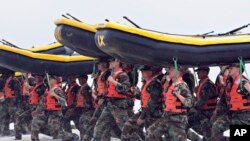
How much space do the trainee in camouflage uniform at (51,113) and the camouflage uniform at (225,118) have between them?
3.40 m

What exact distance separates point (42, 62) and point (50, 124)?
3.89 feet

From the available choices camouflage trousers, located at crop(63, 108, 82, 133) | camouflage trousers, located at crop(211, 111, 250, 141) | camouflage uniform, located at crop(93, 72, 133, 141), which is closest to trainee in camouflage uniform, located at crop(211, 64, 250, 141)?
camouflage trousers, located at crop(211, 111, 250, 141)

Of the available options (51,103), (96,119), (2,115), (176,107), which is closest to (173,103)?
(176,107)

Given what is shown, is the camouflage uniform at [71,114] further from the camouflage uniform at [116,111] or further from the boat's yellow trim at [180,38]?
the boat's yellow trim at [180,38]

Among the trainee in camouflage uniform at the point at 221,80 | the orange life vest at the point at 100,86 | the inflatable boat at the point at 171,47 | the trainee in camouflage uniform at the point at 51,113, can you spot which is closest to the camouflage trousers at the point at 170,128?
the inflatable boat at the point at 171,47

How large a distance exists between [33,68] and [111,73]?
1922 millimetres

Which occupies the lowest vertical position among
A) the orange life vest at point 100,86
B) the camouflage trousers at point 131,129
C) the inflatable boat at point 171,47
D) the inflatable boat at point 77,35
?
the camouflage trousers at point 131,129

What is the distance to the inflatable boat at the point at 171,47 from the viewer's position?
841cm

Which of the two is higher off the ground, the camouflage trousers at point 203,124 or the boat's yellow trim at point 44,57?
the boat's yellow trim at point 44,57

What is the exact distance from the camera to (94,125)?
10.7 metres

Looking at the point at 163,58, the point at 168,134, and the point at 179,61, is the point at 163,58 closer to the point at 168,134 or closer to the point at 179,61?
the point at 179,61

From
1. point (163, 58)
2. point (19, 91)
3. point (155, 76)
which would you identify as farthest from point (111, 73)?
point (19, 91)

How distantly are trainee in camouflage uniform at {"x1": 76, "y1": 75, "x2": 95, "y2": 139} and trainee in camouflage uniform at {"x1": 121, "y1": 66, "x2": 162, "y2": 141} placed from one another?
1780 millimetres

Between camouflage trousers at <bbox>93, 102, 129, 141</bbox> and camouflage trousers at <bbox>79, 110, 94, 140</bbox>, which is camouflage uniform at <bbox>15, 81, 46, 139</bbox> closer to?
camouflage trousers at <bbox>79, 110, 94, 140</bbox>
